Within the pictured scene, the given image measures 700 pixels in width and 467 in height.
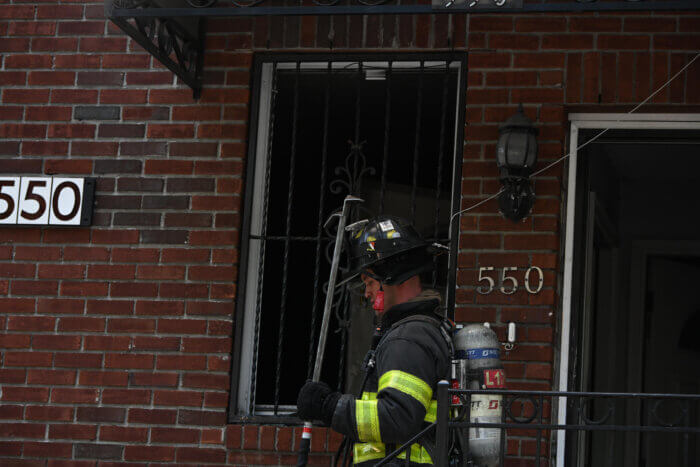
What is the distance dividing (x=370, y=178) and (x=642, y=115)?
1665mm

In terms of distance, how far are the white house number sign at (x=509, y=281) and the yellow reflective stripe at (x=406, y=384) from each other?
1.40 metres

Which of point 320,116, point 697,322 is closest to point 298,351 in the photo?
point 320,116

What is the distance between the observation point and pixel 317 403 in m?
4.05

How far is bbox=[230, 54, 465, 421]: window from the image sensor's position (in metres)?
5.53

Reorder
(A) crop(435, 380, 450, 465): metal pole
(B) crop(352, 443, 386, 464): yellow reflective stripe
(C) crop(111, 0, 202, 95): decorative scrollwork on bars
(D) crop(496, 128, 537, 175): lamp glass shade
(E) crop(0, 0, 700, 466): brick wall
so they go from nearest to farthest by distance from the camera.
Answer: (A) crop(435, 380, 450, 465): metal pole < (B) crop(352, 443, 386, 464): yellow reflective stripe < (C) crop(111, 0, 202, 95): decorative scrollwork on bars < (D) crop(496, 128, 537, 175): lamp glass shade < (E) crop(0, 0, 700, 466): brick wall

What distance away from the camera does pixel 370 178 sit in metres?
6.22

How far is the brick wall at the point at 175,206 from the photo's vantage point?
529cm

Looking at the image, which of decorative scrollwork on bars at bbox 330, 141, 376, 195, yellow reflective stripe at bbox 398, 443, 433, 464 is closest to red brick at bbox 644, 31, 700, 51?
decorative scrollwork on bars at bbox 330, 141, 376, 195

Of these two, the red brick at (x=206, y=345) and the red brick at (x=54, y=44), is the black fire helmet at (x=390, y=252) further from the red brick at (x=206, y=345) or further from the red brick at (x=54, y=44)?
the red brick at (x=54, y=44)

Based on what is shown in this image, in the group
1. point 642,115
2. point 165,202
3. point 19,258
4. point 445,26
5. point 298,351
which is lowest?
point 298,351

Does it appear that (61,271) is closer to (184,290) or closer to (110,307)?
(110,307)

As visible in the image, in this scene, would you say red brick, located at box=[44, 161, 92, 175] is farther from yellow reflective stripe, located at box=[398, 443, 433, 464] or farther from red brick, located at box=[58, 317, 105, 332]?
yellow reflective stripe, located at box=[398, 443, 433, 464]

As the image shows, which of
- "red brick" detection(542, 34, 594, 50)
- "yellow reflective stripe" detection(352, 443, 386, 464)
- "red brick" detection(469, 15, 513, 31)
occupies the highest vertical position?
"red brick" detection(469, 15, 513, 31)

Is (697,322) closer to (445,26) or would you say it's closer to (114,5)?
(445,26)
